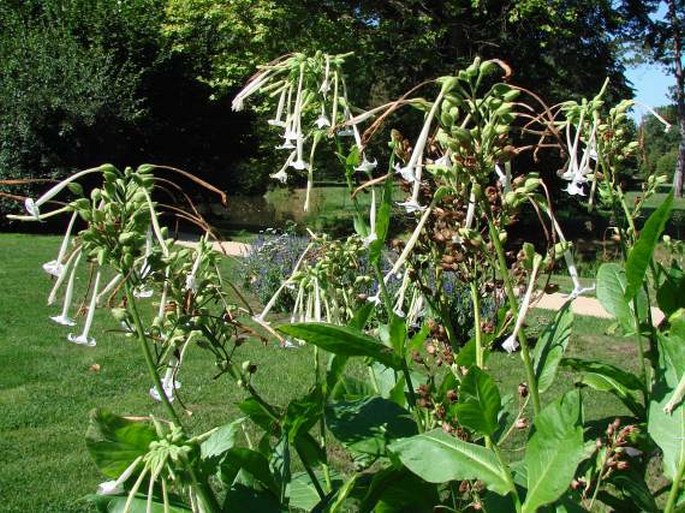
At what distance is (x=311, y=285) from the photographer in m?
1.95

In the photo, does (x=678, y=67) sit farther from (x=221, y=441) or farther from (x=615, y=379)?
(x=221, y=441)

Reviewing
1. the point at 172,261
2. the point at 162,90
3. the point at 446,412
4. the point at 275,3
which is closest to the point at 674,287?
the point at 446,412

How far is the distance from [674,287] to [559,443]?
0.68 meters

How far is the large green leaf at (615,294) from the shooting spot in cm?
173

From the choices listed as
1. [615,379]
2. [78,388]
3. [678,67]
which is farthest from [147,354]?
Result: [678,67]

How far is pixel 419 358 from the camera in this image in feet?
5.83

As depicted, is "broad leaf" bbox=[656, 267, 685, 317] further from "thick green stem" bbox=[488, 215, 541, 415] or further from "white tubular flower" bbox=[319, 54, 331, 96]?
"white tubular flower" bbox=[319, 54, 331, 96]

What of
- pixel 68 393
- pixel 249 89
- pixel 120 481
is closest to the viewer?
pixel 120 481

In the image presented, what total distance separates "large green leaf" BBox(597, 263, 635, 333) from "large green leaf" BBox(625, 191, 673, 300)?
0.21 metres

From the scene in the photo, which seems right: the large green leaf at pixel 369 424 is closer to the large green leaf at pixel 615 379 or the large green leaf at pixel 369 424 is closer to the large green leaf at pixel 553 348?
the large green leaf at pixel 553 348

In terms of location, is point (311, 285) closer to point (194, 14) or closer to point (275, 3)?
point (275, 3)

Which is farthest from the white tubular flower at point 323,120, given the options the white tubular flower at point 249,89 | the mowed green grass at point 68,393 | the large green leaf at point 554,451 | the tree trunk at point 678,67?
the tree trunk at point 678,67

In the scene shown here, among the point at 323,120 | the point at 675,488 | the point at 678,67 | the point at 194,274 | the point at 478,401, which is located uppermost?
the point at 678,67

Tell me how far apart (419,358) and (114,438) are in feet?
2.27
